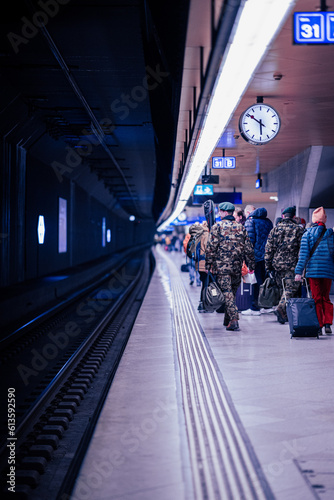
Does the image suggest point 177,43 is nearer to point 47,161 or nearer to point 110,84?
point 110,84

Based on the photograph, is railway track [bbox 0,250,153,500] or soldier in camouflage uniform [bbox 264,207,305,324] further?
soldier in camouflage uniform [bbox 264,207,305,324]

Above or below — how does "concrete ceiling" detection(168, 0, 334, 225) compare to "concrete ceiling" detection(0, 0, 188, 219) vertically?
below

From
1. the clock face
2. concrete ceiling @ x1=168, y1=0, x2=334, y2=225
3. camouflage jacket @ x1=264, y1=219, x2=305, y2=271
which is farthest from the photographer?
the clock face

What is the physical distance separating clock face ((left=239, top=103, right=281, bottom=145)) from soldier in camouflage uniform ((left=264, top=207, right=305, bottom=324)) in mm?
1803

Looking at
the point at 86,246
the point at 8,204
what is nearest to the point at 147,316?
the point at 8,204

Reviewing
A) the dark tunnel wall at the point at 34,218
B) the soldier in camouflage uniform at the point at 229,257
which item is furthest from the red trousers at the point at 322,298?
the dark tunnel wall at the point at 34,218

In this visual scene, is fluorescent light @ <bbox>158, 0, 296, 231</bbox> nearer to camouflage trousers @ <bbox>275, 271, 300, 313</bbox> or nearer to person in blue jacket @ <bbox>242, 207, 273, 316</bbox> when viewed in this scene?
person in blue jacket @ <bbox>242, 207, 273, 316</bbox>

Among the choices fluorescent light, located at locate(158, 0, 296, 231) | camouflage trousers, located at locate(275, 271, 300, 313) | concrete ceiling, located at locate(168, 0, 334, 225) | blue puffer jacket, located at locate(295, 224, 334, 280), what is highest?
concrete ceiling, located at locate(168, 0, 334, 225)

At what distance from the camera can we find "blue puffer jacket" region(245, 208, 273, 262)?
9875 millimetres

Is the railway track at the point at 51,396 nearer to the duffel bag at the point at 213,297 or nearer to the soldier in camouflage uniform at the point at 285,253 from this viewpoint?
the duffel bag at the point at 213,297

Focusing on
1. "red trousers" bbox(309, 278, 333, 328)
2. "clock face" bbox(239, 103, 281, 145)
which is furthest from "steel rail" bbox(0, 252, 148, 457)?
"clock face" bbox(239, 103, 281, 145)

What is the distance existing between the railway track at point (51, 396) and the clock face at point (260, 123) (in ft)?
13.8

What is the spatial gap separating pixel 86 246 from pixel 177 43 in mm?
22623

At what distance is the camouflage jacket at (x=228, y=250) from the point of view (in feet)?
27.1
